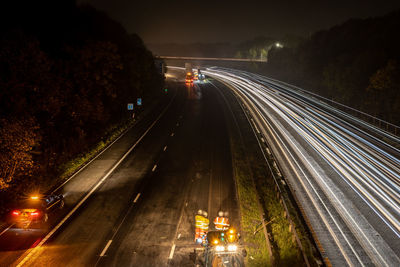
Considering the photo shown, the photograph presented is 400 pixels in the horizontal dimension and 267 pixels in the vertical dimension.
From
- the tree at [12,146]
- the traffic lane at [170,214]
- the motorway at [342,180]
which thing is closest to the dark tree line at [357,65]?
the motorway at [342,180]

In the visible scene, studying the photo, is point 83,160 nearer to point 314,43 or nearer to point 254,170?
point 254,170

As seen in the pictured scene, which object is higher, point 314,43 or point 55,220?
point 314,43

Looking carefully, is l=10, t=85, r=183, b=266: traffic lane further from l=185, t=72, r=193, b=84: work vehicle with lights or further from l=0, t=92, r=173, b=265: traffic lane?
l=185, t=72, r=193, b=84: work vehicle with lights

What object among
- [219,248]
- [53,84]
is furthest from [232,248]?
[53,84]

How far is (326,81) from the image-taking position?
2601 inches

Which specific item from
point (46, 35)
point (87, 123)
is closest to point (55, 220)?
point (87, 123)

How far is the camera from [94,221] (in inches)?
754

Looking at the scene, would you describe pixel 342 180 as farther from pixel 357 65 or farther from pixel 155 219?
pixel 357 65

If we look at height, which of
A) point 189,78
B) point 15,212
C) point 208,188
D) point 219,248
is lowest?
point 208,188

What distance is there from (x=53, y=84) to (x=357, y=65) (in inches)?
1938

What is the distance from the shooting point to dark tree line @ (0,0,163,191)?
2194cm

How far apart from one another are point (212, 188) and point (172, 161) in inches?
263

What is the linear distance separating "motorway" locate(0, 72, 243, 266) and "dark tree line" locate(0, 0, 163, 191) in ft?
12.0

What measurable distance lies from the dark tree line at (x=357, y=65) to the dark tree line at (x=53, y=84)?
33585 millimetres
